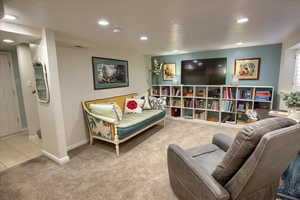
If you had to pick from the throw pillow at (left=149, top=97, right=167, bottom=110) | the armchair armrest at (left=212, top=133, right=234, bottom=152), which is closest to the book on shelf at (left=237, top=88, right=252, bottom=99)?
the throw pillow at (left=149, top=97, right=167, bottom=110)

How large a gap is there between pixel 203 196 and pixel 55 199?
1.66m

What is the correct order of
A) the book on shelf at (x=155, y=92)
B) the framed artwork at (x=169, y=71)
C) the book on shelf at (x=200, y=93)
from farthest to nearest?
the book on shelf at (x=155, y=92), the framed artwork at (x=169, y=71), the book on shelf at (x=200, y=93)

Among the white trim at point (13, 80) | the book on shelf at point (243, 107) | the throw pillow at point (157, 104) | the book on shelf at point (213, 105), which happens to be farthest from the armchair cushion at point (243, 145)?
the white trim at point (13, 80)

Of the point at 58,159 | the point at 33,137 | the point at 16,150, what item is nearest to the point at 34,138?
the point at 33,137

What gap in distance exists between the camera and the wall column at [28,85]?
2936 millimetres

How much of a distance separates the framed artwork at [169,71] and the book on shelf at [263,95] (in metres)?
2.31

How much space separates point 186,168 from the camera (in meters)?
1.31

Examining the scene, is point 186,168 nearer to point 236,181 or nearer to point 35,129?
point 236,181

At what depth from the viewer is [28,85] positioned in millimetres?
3074

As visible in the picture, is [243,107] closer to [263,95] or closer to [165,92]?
[263,95]

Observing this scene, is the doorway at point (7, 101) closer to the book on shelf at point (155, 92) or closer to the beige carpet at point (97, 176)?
the beige carpet at point (97, 176)

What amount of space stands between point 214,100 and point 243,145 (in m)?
3.45

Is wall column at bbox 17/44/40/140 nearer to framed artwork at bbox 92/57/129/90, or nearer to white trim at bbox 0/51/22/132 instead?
white trim at bbox 0/51/22/132

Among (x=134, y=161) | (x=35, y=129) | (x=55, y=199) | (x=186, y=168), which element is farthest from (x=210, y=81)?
(x=35, y=129)
